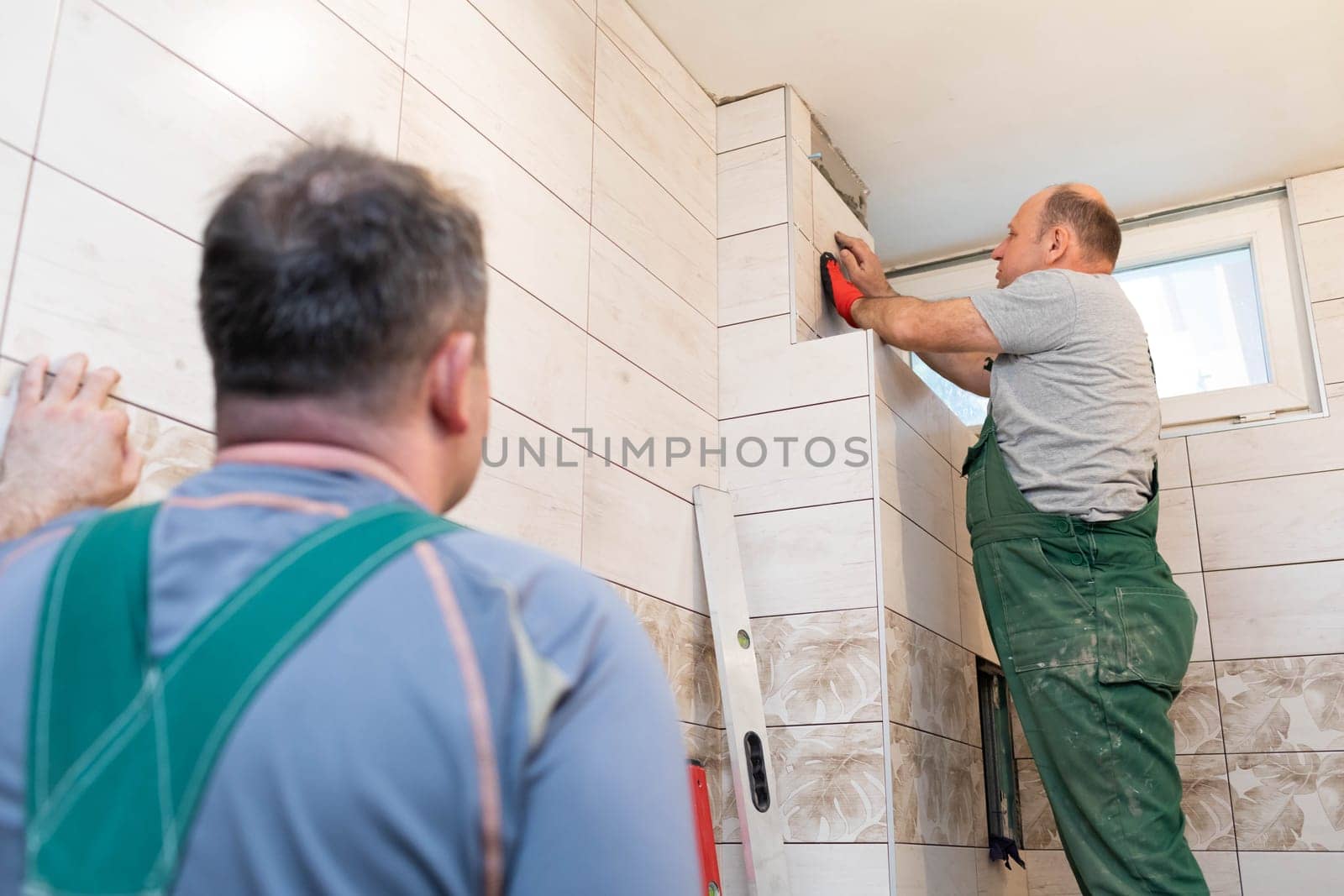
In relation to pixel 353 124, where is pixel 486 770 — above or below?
below

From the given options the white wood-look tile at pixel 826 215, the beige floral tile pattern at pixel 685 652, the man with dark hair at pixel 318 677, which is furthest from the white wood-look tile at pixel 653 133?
the man with dark hair at pixel 318 677

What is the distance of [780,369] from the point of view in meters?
2.42

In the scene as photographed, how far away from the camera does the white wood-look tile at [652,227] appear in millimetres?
2188

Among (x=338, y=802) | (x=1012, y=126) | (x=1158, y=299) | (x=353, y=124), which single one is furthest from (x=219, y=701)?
(x=1158, y=299)

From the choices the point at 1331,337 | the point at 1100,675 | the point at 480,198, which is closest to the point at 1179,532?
the point at 1331,337

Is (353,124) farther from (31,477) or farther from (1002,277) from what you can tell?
(1002,277)

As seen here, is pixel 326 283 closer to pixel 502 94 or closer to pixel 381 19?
pixel 381 19

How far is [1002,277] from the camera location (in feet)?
8.16

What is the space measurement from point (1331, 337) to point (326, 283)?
2831 millimetres

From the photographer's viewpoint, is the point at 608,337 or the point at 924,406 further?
the point at 924,406

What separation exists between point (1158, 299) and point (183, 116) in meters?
2.55

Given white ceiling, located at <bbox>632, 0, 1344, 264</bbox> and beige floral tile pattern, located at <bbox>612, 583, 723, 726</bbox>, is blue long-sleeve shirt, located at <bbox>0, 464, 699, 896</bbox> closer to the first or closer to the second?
beige floral tile pattern, located at <bbox>612, 583, 723, 726</bbox>

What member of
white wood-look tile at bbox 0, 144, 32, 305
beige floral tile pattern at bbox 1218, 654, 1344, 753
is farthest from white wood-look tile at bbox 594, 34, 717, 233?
beige floral tile pattern at bbox 1218, 654, 1344, 753

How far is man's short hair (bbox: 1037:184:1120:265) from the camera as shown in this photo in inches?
92.2
